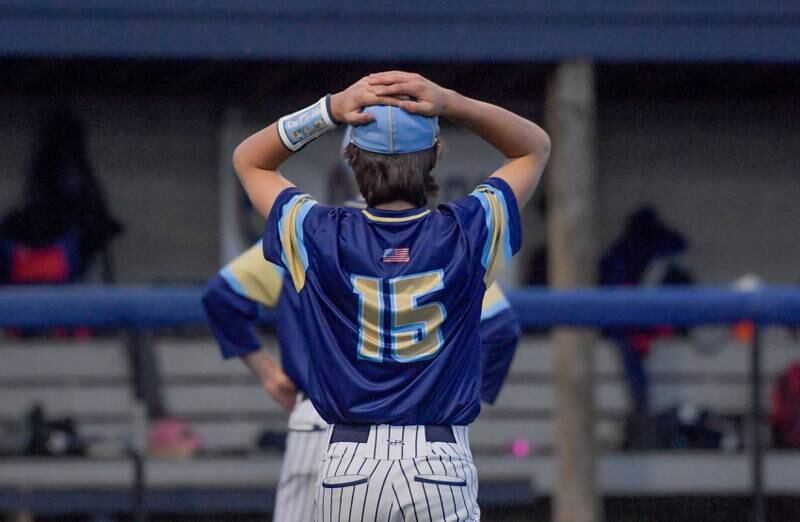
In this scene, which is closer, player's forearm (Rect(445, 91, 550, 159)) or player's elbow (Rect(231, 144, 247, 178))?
player's forearm (Rect(445, 91, 550, 159))

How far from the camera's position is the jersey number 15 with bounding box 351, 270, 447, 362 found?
2.64 metres

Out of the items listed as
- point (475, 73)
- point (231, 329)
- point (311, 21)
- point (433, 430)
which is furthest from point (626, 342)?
point (433, 430)

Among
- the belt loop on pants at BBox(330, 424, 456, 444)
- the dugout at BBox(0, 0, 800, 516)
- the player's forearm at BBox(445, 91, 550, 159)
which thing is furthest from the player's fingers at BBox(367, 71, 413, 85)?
the dugout at BBox(0, 0, 800, 516)

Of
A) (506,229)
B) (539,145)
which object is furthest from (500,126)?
(506,229)

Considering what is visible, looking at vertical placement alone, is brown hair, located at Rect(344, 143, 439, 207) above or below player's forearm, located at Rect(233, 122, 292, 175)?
below

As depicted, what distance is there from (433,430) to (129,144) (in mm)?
6662

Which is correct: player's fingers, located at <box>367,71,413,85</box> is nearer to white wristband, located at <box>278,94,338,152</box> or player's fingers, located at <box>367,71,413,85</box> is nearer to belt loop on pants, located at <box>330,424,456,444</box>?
white wristband, located at <box>278,94,338,152</box>

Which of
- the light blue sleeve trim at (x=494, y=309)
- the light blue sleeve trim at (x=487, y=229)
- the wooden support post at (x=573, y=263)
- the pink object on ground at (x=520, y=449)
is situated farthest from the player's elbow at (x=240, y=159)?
the pink object on ground at (x=520, y=449)

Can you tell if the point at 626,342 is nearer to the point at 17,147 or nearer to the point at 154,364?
the point at 154,364

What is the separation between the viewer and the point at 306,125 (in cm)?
282

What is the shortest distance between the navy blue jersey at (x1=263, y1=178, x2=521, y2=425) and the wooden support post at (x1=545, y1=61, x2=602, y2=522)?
4.46 m

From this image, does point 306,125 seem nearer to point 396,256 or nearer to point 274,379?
point 396,256

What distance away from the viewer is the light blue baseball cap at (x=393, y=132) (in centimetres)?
264

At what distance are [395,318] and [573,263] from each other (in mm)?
4725
